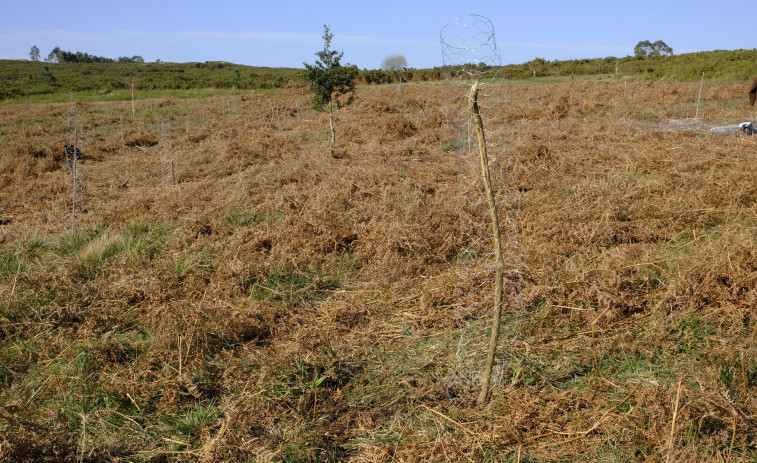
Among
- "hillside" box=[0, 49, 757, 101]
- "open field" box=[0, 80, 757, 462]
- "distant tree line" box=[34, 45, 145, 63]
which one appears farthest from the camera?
"distant tree line" box=[34, 45, 145, 63]

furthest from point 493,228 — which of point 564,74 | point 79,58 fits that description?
point 79,58

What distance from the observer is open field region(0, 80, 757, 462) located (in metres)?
2.78

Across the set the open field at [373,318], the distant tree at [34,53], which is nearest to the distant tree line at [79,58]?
the distant tree at [34,53]

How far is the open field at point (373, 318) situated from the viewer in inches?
110

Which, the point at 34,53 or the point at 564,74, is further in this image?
the point at 34,53

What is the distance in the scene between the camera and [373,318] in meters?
4.32

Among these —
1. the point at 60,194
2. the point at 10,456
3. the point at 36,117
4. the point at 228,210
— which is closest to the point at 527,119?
the point at 228,210

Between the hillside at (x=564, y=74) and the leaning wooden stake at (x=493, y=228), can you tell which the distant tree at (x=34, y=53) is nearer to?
the hillside at (x=564, y=74)

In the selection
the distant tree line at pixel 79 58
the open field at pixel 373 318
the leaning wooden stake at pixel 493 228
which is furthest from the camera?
the distant tree line at pixel 79 58

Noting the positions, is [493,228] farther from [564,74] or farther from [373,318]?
[564,74]

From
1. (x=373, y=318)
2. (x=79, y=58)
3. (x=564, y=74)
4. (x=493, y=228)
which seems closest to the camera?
(x=493, y=228)

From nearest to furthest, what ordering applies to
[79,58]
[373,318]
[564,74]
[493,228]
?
[493,228], [373,318], [564,74], [79,58]

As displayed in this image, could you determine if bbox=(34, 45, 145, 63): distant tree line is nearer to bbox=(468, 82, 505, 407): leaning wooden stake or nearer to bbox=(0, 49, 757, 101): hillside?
bbox=(0, 49, 757, 101): hillside

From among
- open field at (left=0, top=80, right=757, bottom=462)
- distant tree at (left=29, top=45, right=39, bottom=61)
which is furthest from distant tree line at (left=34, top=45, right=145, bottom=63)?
open field at (left=0, top=80, right=757, bottom=462)
